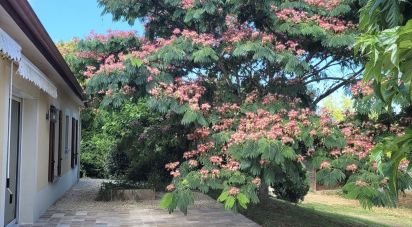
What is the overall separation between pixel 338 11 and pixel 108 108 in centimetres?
477

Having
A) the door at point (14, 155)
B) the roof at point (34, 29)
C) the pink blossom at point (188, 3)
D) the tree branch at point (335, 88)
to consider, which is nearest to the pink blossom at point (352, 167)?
the tree branch at point (335, 88)

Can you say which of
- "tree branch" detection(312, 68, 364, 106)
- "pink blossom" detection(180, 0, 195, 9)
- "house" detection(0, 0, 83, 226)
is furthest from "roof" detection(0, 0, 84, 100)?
"tree branch" detection(312, 68, 364, 106)

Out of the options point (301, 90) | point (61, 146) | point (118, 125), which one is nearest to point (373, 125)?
point (301, 90)

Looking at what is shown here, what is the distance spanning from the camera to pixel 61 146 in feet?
47.1

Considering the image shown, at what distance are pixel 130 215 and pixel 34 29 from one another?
563 centimetres

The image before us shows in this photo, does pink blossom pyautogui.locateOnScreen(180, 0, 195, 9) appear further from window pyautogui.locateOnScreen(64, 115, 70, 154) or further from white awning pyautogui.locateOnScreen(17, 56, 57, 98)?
window pyautogui.locateOnScreen(64, 115, 70, 154)

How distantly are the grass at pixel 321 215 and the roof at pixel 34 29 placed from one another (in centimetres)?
534

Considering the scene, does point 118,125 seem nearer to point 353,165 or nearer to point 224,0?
point 224,0

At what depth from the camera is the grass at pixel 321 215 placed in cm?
1115

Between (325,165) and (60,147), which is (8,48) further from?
(60,147)

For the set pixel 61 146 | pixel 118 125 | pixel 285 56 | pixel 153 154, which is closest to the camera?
pixel 285 56

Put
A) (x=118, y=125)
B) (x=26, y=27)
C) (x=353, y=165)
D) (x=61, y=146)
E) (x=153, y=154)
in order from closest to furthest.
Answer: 1. (x=26, y=27)
2. (x=353, y=165)
3. (x=61, y=146)
4. (x=153, y=154)
5. (x=118, y=125)

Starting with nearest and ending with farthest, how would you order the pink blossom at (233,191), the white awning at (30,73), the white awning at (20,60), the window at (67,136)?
the white awning at (20,60)
the white awning at (30,73)
the pink blossom at (233,191)
the window at (67,136)

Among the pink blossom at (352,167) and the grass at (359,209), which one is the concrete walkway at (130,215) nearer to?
the pink blossom at (352,167)
